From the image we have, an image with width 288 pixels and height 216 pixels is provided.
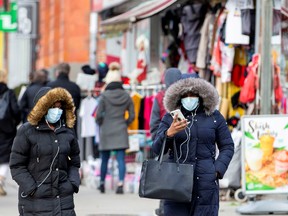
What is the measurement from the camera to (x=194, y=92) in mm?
8984

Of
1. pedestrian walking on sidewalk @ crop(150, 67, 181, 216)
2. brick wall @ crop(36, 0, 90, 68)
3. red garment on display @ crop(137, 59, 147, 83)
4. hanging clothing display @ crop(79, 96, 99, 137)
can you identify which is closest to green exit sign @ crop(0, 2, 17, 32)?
brick wall @ crop(36, 0, 90, 68)

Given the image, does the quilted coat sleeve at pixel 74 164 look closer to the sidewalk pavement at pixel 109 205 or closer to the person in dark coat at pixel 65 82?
the sidewalk pavement at pixel 109 205

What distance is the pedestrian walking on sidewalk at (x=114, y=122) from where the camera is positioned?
49.9 ft

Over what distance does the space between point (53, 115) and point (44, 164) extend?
0.40 m

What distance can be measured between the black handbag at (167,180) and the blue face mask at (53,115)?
807mm

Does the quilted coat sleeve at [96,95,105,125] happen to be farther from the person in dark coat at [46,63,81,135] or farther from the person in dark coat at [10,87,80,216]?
the person in dark coat at [10,87,80,216]

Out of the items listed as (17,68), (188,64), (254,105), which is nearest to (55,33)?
(17,68)

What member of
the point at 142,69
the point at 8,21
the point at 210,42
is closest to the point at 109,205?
the point at 210,42

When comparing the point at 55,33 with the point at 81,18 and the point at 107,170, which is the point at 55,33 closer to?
the point at 81,18

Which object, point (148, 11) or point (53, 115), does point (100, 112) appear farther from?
point (53, 115)

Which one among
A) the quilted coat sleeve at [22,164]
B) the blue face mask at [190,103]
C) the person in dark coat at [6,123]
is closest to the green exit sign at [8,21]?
the person in dark coat at [6,123]

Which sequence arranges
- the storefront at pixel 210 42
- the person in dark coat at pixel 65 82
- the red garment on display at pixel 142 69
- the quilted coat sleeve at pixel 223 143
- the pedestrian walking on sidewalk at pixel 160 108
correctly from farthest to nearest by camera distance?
1. the red garment on display at pixel 142 69
2. the person in dark coat at pixel 65 82
3. the storefront at pixel 210 42
4. the pedestrian walking on sidewalk at pixel 160 108
5. the quilted coat sleeve at pixel 223 143

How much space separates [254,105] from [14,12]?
1921 cm

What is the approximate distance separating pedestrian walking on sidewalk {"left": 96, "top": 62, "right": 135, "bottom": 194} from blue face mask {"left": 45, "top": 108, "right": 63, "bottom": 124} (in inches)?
255
